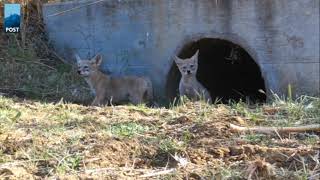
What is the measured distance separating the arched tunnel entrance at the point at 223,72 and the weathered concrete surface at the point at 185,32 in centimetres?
38

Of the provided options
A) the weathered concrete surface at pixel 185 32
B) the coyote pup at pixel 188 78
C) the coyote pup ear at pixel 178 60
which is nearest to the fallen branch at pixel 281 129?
the weathered concrete surface at pixel 185 32

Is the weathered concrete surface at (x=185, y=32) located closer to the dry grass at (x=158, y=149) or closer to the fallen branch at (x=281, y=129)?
the dry grass at (x=158, y=149)

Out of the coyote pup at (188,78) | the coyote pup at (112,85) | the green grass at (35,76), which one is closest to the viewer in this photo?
the green grass at (35,76)

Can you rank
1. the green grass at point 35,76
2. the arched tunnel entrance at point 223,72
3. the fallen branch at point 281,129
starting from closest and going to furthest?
the fallen branch at point 281,129
the green grass at point 35,76
the arched tunnel entrance at point 223,72

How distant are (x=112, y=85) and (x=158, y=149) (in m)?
4.98

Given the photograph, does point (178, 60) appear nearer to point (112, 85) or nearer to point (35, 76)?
point (112, 85)

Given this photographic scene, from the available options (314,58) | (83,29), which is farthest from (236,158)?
(83,29)

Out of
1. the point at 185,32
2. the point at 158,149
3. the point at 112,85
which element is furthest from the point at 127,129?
the point at 112,85

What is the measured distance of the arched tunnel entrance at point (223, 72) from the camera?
A: 32.0 feet

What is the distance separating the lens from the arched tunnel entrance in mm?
9750

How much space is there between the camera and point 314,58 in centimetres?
791

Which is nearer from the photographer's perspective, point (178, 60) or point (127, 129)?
point (127, 129)

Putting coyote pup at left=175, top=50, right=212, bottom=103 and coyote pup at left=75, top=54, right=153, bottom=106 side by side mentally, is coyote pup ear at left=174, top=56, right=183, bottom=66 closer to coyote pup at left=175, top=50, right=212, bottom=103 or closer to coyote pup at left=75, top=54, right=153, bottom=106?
coyote pup at left=175, top=50, right=212, bottom=103

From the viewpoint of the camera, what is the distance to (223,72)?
38.2 ft
